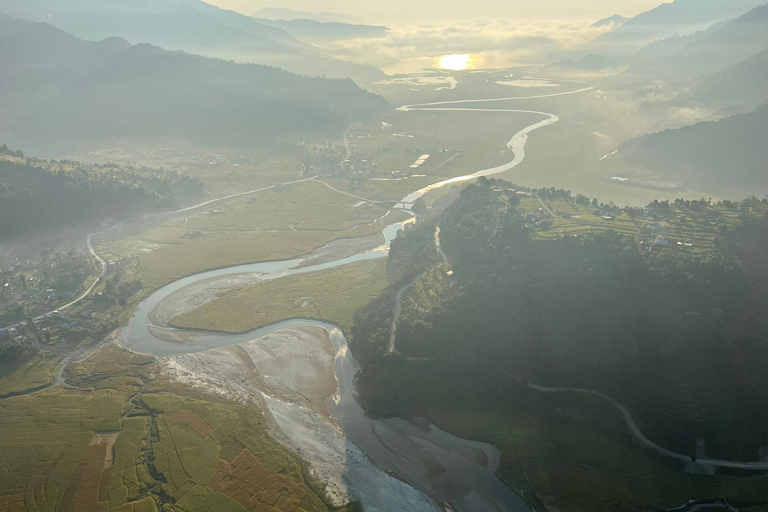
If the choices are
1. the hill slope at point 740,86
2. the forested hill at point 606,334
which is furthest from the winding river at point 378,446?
the hill slope at point 740,86

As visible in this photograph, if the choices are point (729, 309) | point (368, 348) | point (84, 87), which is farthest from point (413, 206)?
point (84, 87)

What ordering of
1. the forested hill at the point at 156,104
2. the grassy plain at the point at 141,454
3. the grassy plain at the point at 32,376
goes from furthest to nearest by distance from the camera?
1. the forested hill at the point at 156,104
2. the grassy plain at the point at 32,376
3. the grassy plain at the point at 141,454

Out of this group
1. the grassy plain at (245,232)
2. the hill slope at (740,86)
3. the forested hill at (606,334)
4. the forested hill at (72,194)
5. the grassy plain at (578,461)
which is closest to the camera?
the grassy plain at (578,461)

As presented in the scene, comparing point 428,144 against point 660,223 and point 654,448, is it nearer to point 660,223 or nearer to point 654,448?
point 660,223

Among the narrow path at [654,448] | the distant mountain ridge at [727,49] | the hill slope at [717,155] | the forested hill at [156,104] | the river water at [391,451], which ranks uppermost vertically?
the distant mountain ridge at [727,49]

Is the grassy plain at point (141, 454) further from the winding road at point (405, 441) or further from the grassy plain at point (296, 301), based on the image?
the grassy plain at point (296, 301)

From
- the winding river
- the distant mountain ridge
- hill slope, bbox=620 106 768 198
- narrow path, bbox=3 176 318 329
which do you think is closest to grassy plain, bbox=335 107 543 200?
narrow path, bbox=3 176 318 329

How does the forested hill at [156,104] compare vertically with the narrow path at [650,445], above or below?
above
